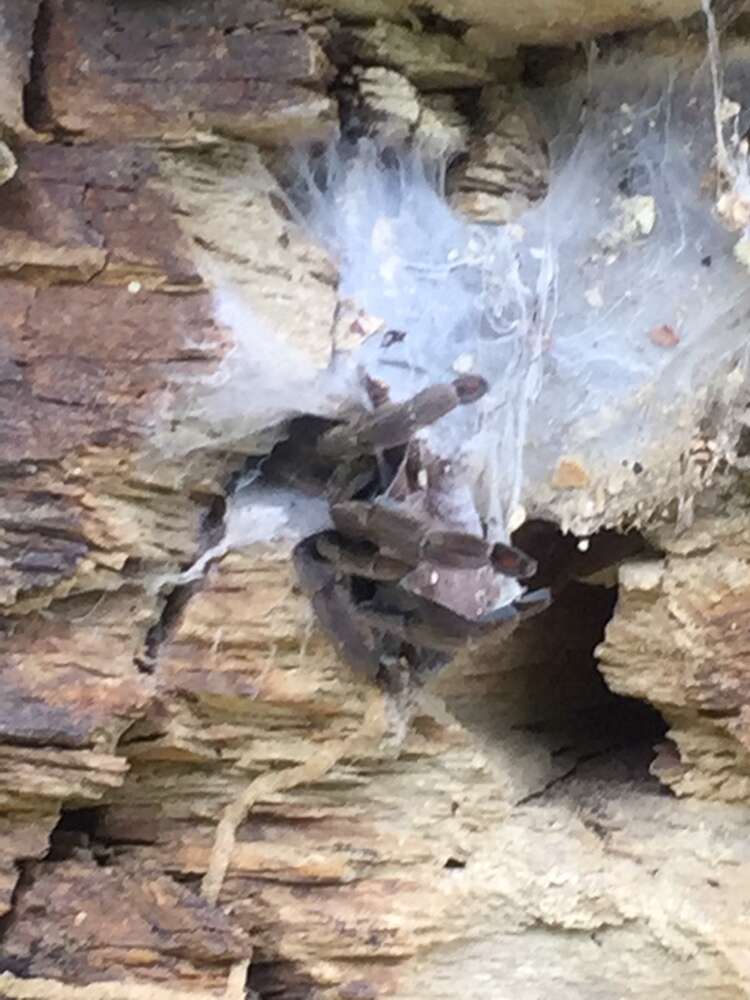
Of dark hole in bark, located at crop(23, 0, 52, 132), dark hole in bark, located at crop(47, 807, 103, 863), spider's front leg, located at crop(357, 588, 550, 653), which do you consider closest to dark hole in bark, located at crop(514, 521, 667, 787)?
spider's front leg, located at crop(357, 588, 550, 653)

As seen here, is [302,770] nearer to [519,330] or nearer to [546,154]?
[519,330]

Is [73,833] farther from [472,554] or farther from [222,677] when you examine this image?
[472,554]

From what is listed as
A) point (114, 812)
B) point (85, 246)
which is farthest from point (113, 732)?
point (85, 246)

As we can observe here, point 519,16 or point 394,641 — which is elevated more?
point 519,16

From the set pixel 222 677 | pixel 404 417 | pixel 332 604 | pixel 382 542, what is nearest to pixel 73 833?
pixel 222 677

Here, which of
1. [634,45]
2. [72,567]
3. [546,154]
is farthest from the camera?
[546,154]

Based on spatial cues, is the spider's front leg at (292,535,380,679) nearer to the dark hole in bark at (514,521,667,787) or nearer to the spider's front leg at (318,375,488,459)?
the spider's front leg at (318,375,488,459)

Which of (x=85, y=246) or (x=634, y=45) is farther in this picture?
(x=634, y=45)
